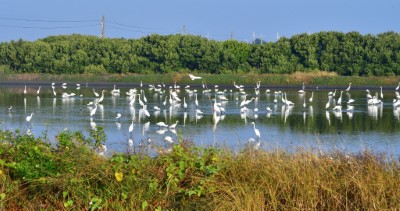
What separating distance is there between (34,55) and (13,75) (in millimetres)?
3599

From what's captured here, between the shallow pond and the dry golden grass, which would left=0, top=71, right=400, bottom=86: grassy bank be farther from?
the dry golden grass

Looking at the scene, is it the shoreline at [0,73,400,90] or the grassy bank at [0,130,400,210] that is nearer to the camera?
the grassy bank at [0,130,400,210]

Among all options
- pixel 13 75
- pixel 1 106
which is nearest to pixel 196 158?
pixel 1 106

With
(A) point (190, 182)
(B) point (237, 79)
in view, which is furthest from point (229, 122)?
(B) point (237, 79)

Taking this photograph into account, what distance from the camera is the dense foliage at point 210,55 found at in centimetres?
5881

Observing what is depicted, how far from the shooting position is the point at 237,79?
57.3m

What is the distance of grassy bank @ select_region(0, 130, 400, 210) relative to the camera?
8148 millimetres

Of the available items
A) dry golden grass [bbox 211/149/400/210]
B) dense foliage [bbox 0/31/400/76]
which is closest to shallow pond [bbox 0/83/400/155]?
dry golden grass [bbox 211/149/400/210]

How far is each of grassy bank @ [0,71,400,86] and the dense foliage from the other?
1942 mm

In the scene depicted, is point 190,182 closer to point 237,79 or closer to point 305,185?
point 305,185

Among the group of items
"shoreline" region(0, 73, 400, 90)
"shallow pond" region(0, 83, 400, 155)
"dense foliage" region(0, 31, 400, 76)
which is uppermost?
"dense foliage" region(0, 31, 400, 76)

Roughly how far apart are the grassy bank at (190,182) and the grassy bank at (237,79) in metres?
46.1

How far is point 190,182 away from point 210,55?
179 ft

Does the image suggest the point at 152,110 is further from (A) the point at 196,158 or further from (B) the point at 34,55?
(B) the point at 34,55
